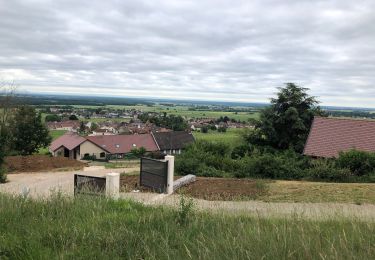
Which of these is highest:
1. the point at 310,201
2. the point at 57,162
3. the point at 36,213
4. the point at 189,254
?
the point at 189,254

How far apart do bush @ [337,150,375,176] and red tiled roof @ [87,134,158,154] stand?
5315 centimetres

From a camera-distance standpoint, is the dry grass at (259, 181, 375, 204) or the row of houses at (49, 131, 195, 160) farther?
the row of houses at (49, 131, 195, 160)

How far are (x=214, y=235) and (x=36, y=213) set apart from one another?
8.17 ft

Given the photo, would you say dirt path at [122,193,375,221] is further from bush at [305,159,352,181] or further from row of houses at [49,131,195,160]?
row of houses at [49,131,195,160]

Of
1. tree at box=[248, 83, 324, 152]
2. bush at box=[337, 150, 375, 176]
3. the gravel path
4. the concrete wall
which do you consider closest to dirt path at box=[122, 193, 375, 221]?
the gravel path

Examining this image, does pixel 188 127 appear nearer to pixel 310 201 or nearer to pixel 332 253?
pixel 310 201

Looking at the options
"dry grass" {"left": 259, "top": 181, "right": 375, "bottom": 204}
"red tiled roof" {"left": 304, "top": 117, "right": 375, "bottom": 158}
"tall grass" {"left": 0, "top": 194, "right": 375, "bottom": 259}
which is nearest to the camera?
"tall grass" {"left": 0, "top": 194, "right": 375, "bottom": 259}

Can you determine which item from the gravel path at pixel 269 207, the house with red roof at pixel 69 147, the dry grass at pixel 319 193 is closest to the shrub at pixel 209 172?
the dry grass at pixel 319 193

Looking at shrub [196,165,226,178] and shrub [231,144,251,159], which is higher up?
shrub [196,165,226,178]

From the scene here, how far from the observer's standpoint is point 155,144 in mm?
73500

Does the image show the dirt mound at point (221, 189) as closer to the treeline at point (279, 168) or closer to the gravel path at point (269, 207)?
the gravel path at point (269, 207)

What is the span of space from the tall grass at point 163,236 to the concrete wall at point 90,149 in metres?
62.0

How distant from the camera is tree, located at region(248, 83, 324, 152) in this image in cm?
3263

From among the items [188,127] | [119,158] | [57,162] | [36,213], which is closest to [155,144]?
[119,158]
